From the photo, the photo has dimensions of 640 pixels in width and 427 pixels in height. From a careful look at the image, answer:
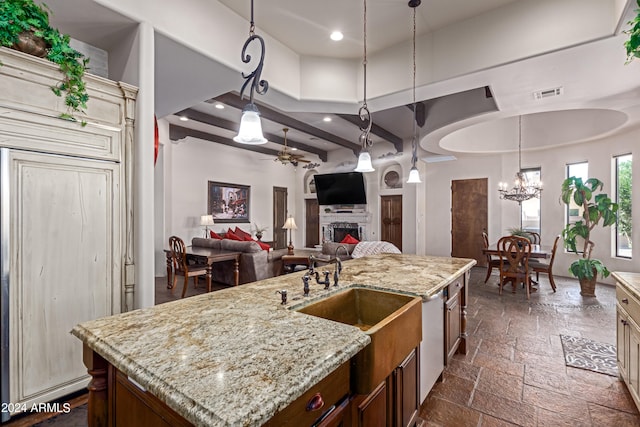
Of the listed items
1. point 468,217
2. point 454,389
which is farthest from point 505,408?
point 468,217

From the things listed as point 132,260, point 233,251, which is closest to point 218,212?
point 233,251

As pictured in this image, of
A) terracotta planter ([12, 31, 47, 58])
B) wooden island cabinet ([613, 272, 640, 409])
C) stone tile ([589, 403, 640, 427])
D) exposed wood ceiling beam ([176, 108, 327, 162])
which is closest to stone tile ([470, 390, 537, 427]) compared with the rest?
stone tile ([589, 403, 640, 427])

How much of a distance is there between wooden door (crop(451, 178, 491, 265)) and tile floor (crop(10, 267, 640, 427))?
131 inches

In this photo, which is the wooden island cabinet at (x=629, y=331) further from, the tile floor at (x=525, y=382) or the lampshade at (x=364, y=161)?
the lampshade at (x=364, y=161)

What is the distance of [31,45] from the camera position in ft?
5.90

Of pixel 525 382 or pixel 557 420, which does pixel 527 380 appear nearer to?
pixel 525 382

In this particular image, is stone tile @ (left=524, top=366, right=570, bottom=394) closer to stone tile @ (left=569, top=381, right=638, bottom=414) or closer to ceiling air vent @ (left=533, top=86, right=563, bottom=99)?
stone tile @ (left=569, top=381, right=638, bottom=414)

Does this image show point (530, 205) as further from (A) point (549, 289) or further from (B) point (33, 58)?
(B) point (33, 58)

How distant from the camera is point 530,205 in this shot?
261 inches

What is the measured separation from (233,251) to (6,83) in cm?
371

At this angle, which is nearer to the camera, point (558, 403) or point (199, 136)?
point (558, 403)

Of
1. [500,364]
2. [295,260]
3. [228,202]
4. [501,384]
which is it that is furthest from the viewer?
[228,202]

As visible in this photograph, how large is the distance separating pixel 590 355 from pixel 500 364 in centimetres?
94

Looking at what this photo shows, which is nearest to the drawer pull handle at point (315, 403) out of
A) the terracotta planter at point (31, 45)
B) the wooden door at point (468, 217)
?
the terracotta planter at point (31, 45)
